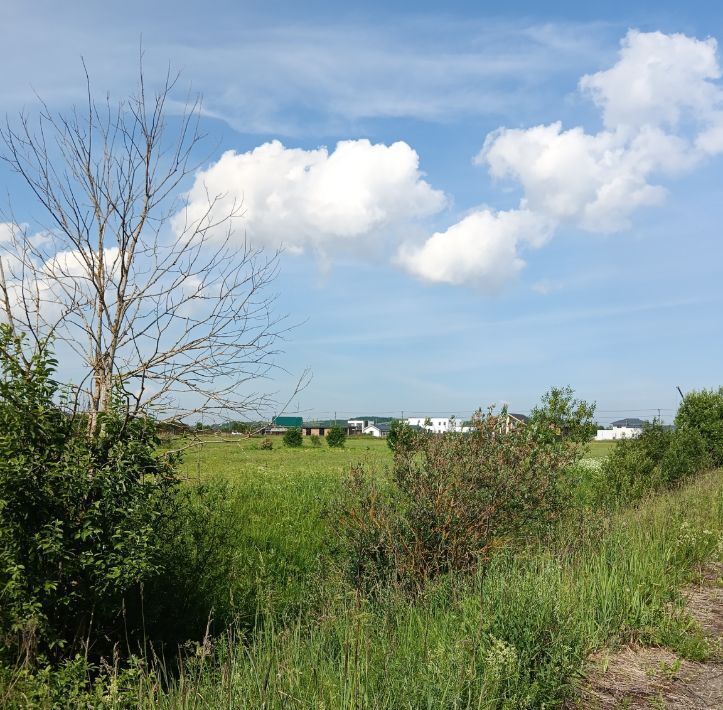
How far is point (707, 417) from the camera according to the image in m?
24.7

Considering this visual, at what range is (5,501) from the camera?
5625mm

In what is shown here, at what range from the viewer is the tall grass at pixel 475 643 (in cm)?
390

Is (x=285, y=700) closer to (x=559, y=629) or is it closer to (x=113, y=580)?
(x=559, y=629)

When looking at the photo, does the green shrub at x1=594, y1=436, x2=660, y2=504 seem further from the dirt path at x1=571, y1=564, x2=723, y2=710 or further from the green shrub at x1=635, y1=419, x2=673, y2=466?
the dirt path at x1=571, y1=564, x2=723, y2=710

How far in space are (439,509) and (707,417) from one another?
20.0m

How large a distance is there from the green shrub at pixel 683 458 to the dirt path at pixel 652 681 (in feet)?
42.3

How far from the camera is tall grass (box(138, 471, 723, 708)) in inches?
154

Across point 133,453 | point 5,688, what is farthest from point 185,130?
point 5,688

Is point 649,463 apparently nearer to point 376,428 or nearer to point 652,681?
point 652,681

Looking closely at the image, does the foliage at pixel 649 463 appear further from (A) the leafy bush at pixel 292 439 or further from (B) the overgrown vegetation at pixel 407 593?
(A) the leafy bush at pixel 292 439

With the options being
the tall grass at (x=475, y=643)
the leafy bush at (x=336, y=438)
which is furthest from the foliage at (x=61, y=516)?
the leafy bush at (x=336, y=438)

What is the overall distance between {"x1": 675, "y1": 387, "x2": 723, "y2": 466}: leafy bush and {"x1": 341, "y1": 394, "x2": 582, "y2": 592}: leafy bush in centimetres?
1648

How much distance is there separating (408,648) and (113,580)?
285cm

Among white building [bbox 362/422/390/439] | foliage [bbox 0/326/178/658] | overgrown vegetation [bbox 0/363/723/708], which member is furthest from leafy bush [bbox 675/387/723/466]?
white building [bbox 362/422/390/439]
